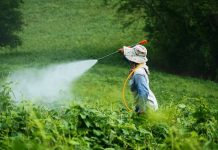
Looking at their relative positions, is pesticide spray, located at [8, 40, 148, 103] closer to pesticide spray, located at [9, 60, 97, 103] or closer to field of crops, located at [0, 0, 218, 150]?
pesticide spray, located at [9, 60, 97, 103]

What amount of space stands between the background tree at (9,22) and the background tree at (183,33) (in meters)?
6.93

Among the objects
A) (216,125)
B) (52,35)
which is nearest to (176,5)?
(52,35)

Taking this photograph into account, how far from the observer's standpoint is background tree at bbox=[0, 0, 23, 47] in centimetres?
3959

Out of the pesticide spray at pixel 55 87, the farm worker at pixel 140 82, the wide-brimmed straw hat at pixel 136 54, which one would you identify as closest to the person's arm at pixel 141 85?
the farm worker at pixel 140 82

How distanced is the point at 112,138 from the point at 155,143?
48 centimetres

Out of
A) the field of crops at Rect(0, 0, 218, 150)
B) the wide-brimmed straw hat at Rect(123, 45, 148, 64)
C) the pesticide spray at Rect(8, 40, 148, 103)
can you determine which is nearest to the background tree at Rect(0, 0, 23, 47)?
the field of crops at Rect(0, 0, 218, 150)

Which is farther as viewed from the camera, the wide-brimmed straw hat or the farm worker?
the wide-brimmed straw hat

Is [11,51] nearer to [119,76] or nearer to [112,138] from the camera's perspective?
[119,76]

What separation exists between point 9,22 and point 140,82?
103ft

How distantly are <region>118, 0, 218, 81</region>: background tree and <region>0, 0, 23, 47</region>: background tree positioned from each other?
22.7 feet

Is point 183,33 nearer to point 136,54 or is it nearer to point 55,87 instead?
point 55,87

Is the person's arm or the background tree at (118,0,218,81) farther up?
the person's arm

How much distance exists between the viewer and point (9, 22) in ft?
131

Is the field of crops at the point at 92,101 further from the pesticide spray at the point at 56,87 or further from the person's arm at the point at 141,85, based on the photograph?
the pesticide spray at the point at 56,87
